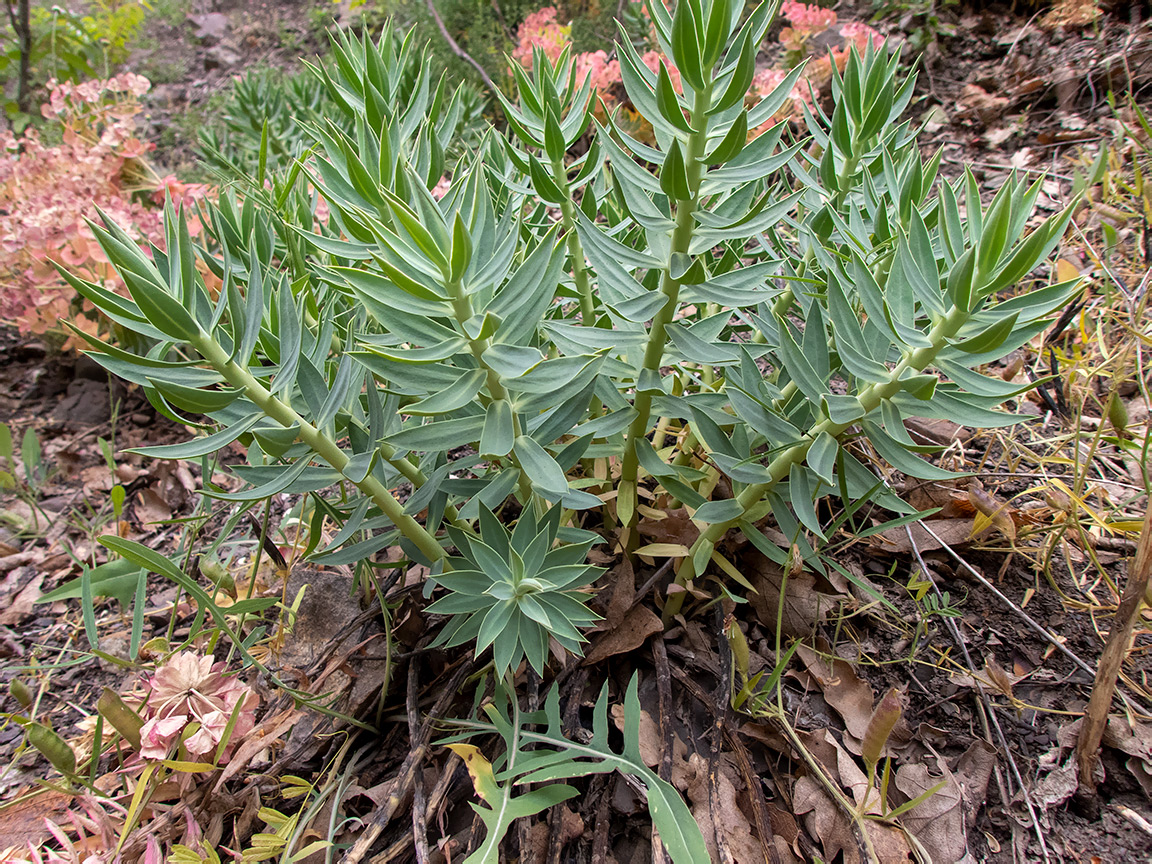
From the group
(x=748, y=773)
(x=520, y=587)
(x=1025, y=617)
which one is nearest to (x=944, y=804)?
(x=748, y=773)

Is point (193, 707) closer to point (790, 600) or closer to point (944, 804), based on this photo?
point (790, 600)

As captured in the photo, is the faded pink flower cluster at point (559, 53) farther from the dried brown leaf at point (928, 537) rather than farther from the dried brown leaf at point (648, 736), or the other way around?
the dried brown leaf at point (648, 736)

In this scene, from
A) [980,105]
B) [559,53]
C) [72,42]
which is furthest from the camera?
[72,42]

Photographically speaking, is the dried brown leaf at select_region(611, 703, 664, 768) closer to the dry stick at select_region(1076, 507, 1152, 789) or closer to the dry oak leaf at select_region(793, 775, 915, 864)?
the dry oak leaf at select_region(793, 775, 915, 864)

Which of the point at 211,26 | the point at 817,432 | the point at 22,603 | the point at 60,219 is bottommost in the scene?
the point at 22,603

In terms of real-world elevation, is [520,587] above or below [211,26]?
below

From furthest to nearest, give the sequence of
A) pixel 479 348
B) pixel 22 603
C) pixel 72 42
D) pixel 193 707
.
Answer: pixel 72 42
pixel 22 603
pixel 193 707
pixel 479 348

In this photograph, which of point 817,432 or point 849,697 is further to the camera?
point 849,697

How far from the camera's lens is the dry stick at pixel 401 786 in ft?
3.09

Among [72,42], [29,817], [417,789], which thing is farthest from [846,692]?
[72,42]

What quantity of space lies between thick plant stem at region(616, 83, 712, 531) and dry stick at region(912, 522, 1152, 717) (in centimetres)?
60

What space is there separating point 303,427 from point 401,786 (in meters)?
0.55

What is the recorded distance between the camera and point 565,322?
95 centimetres

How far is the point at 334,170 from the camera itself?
0.94 metres
